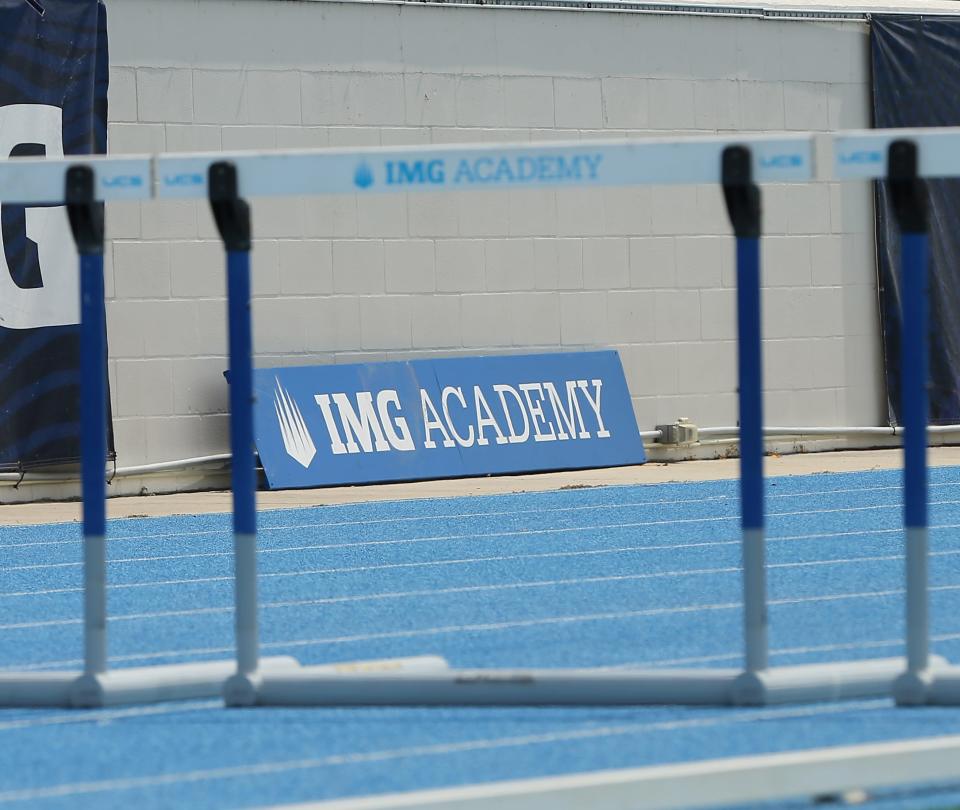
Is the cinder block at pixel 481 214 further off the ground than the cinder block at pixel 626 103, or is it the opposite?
the cinder block at pixel 626 103

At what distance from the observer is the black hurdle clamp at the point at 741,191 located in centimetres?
499

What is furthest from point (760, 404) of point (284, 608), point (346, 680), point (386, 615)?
point (284, 608)

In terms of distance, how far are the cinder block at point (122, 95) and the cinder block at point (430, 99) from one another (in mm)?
2102

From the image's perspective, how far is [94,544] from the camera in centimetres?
525

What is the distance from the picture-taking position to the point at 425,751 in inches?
184

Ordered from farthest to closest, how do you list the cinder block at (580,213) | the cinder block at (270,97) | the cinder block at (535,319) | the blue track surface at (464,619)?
the cinder block at (580,213) < the cinder block at (535,319) < the cinder block at (270,97) < the blue track surface at (464,619)

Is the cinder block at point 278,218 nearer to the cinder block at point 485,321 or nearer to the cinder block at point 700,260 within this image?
the cinder block at point 485,321

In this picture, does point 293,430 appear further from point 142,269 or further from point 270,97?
point 270,97

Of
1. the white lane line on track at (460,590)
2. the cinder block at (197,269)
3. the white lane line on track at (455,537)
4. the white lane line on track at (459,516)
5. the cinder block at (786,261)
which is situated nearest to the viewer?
the white lane line on track at (460,590)

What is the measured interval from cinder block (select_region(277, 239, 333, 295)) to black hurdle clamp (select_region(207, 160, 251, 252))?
7.75 metres

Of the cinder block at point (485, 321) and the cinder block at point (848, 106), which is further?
the cinder block at point (848, 106)

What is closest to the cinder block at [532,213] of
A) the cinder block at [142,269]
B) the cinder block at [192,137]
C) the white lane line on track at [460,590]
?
the cinder block at [192,137]

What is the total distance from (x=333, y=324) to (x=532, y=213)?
74.0 inches

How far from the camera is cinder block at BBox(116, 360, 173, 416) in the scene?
12453 mm
